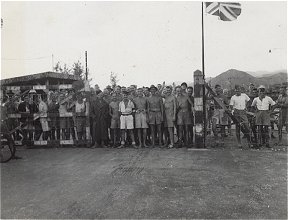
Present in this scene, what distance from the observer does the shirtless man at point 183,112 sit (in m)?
9.66

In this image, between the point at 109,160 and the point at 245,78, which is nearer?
the point at 109,160

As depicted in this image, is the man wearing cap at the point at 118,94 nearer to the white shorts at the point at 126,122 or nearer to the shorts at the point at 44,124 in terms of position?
the white shorts at the point at 126,122

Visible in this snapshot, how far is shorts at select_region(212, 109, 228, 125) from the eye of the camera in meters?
10.8

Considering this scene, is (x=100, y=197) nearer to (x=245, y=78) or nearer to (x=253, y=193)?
(x=253, y=193)

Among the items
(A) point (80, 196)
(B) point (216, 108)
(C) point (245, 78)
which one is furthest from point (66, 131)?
(C) point (245, 78)


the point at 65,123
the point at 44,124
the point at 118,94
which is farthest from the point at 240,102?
the point at 44,124

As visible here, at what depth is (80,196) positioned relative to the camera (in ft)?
16.6

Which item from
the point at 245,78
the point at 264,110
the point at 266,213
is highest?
the point at 245,78

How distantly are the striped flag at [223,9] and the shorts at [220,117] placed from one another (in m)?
3.08

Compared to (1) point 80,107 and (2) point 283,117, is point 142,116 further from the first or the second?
(2) point 283,117

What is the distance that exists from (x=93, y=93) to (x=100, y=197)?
6048 mm

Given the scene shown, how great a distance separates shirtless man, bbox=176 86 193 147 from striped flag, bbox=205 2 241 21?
252 centimetres

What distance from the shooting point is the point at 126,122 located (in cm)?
1004

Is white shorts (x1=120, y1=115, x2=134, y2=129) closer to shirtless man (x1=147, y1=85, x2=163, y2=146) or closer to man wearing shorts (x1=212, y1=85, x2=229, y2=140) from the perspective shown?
shirtless man (x1=147, y1=85, x2=163, y2=146)
